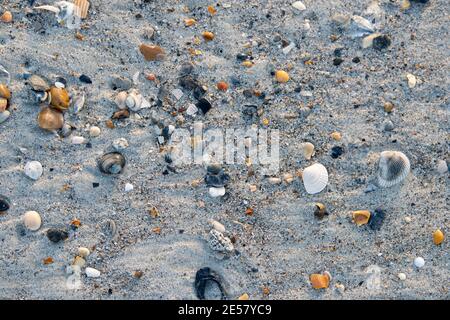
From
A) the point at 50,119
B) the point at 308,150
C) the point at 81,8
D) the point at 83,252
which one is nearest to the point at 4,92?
the point at 50,119

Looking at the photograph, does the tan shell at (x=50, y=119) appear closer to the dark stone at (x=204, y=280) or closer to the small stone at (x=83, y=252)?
the small stone at (x=83, y=252)

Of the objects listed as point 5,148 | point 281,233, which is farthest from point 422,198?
point 5,148

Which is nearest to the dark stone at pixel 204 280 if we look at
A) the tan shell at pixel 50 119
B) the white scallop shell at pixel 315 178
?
the white scallop shell at pixel 315 178

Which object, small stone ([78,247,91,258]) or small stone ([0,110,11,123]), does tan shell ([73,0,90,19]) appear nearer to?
small stone ([0,110,11,123])

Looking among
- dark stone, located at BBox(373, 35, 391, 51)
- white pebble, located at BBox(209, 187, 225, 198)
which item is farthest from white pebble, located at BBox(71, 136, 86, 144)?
dark stone, located at BBox(373, 35, 391, 51)

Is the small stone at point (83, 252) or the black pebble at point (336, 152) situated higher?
the black pebble at point (336, 152)

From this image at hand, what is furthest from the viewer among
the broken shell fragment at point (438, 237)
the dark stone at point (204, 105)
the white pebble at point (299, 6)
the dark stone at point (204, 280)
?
the white pebble at point (299, 6)
